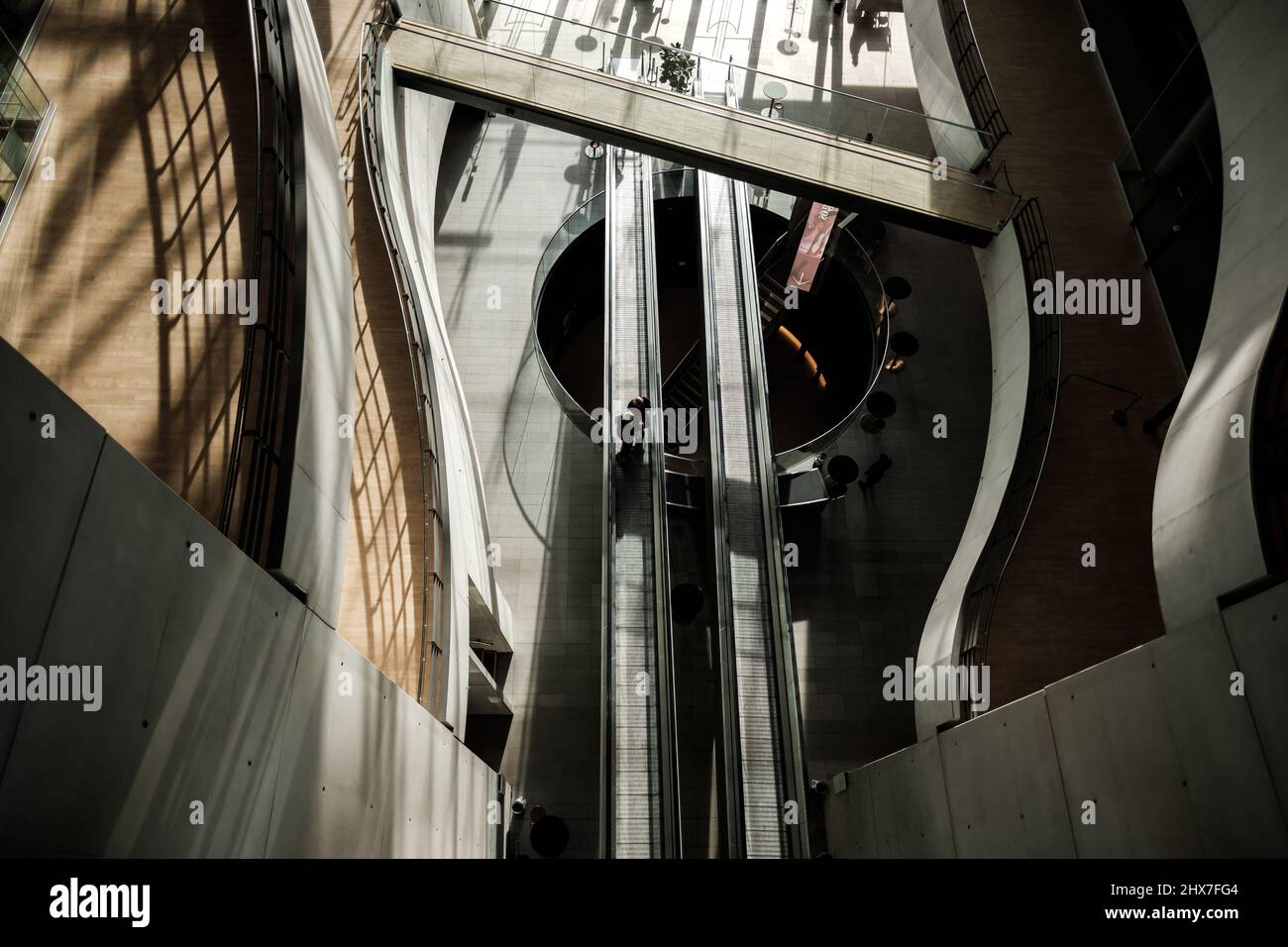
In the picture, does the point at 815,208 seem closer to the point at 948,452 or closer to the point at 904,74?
the point at 948,452

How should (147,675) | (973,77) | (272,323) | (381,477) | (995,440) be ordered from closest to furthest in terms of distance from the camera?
(147,675) < (272,323) < (381,477) < (995,440) < (973,77)

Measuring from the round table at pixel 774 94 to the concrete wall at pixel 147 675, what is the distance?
10.8m

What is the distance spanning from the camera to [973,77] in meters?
12.8

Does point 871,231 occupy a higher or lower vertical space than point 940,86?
lower

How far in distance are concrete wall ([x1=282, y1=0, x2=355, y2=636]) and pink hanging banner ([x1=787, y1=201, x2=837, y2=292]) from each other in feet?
32.6

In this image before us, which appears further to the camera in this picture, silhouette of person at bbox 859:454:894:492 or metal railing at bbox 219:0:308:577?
silhouette of person at bbox 859:454:894:492

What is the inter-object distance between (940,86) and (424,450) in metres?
12.0

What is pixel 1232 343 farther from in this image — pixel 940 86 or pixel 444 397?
pixel 940 86

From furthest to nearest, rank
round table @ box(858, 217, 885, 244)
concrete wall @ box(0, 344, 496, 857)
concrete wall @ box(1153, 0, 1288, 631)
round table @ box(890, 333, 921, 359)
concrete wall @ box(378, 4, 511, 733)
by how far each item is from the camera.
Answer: round table @ box(858, 217, 885, 244), round table @ box(890, 333, 921, 359), concrete wall @ box(378, 4, 511, 733), concrete wall @ box(1153, 0, 1288, 631), concrete wall @ box(0, 344, 496, 857)

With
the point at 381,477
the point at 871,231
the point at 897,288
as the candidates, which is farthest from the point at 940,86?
the point at 381,477

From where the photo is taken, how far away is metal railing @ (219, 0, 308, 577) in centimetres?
455

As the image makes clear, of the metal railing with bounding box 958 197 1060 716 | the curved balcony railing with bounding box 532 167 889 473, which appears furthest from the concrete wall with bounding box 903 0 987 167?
the curved balcony railing with bounding box 532 167 889 473

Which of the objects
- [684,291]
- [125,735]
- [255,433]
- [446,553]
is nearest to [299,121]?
[255,433]

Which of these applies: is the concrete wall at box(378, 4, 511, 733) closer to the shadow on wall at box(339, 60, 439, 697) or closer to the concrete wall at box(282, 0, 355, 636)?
the shadow on wall at box(339, 60, 439, 697)
